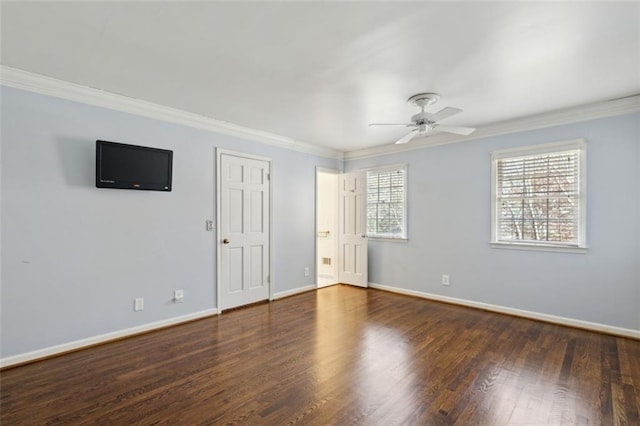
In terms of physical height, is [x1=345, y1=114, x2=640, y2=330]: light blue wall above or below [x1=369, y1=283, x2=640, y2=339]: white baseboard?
above

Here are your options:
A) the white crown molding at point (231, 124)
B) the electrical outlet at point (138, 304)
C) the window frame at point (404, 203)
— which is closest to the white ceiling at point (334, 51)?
the white crown molding at point (231, 124)

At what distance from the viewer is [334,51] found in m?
2.43

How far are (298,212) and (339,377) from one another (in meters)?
3.12

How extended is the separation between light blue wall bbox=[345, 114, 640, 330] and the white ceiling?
65 centimetres

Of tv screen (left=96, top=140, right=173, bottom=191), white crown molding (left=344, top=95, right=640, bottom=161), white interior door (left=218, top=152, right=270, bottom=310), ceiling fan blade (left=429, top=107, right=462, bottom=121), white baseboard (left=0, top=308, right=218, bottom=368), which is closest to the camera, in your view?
white baseboard (left=0, top=308, right=218, bottom=368)

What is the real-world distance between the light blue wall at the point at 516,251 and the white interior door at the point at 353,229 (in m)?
0.21

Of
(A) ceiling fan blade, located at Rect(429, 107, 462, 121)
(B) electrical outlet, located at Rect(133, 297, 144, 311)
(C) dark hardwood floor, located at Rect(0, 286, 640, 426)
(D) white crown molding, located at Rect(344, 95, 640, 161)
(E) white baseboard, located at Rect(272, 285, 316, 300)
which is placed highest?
(D) white crown molding, located at Rect(344, 95, 640, 161)

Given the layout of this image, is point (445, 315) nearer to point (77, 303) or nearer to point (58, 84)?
point (77, 303)

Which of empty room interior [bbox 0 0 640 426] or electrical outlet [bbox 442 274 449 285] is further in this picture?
electrical outlet [bbox 442 274 449 285]

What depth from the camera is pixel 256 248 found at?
4.77 metres

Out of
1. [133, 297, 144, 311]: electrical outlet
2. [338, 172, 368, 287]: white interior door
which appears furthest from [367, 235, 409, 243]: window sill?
[133, 297, 144, 311]: electrical outlet

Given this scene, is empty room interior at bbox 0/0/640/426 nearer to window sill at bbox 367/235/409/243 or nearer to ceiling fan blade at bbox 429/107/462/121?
ceiling fan blade at bbox 429/107/462/121

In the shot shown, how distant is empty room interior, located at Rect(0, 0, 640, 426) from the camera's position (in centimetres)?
216

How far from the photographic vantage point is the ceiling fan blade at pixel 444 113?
296cm
